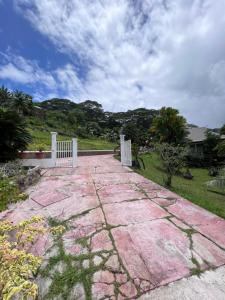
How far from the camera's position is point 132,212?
3.74m

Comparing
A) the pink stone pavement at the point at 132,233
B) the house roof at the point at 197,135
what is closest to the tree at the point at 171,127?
the house roof at the point at 197,135

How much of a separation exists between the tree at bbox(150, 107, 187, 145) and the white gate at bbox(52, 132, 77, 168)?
14.4 meters

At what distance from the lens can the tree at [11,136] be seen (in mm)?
7869

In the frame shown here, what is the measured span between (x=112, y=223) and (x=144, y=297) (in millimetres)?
1388

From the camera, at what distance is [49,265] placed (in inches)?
97.7

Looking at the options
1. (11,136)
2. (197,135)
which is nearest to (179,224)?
(11,136)

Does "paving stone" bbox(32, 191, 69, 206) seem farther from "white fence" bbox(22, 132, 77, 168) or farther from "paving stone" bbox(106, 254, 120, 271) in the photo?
"white fence" bbox(22, 132, 77, 168)

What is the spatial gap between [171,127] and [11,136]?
56.9 feet

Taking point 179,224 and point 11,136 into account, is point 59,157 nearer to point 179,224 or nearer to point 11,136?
point 11,136

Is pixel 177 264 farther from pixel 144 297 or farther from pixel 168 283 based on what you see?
pixel 144 297

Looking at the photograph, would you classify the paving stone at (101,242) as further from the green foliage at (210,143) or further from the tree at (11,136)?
the green foliage at (210,143)

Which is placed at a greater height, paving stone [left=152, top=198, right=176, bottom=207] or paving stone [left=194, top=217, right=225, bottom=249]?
paving stone [left=152, top=198, right=176, bottom=207]

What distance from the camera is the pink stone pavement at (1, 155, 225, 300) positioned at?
7.36 feet

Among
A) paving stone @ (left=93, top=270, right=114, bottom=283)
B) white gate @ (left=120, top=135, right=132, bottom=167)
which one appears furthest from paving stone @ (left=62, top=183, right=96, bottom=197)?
white gate @ (left=120, top=135, right=132, bottom=167)
